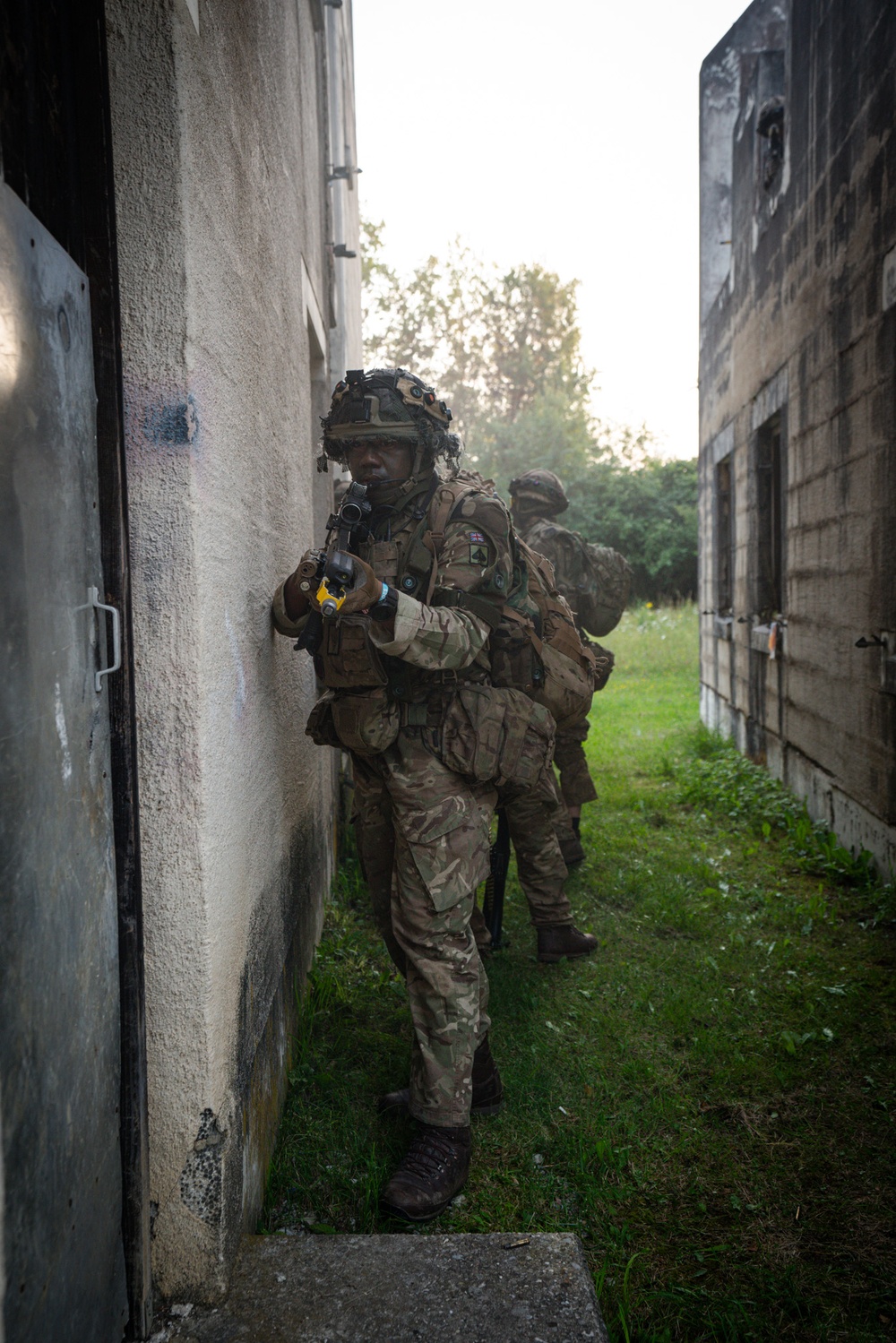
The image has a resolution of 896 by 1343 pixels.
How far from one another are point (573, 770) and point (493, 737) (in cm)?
243

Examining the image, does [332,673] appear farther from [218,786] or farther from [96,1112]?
[96,1112]

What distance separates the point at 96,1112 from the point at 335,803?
3.40 metres

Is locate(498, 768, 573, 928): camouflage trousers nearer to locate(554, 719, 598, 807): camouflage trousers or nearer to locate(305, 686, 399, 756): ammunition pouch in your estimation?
locate(554, 719, 598, 807): camouflage trousers

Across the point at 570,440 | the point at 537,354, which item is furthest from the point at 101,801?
the point at 537,354

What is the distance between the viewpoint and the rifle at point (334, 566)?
222 cm

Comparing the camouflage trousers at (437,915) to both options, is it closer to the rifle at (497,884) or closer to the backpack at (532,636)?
the backpack at (532,636)

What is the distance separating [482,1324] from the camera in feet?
5.89

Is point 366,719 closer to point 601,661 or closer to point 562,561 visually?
point 601,661

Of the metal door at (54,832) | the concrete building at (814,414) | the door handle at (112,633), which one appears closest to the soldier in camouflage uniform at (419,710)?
the door handle at (112,633)

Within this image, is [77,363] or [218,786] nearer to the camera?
[77,363]

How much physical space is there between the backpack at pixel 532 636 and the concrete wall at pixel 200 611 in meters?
0.59

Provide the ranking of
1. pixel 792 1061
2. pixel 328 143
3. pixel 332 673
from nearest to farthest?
1. pixel 332 673
2. pixel 792 1061
3. pixel 328 143

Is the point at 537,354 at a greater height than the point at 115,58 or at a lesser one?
greater

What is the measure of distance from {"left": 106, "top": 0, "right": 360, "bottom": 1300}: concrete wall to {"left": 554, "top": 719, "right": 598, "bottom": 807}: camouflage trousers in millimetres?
2630
